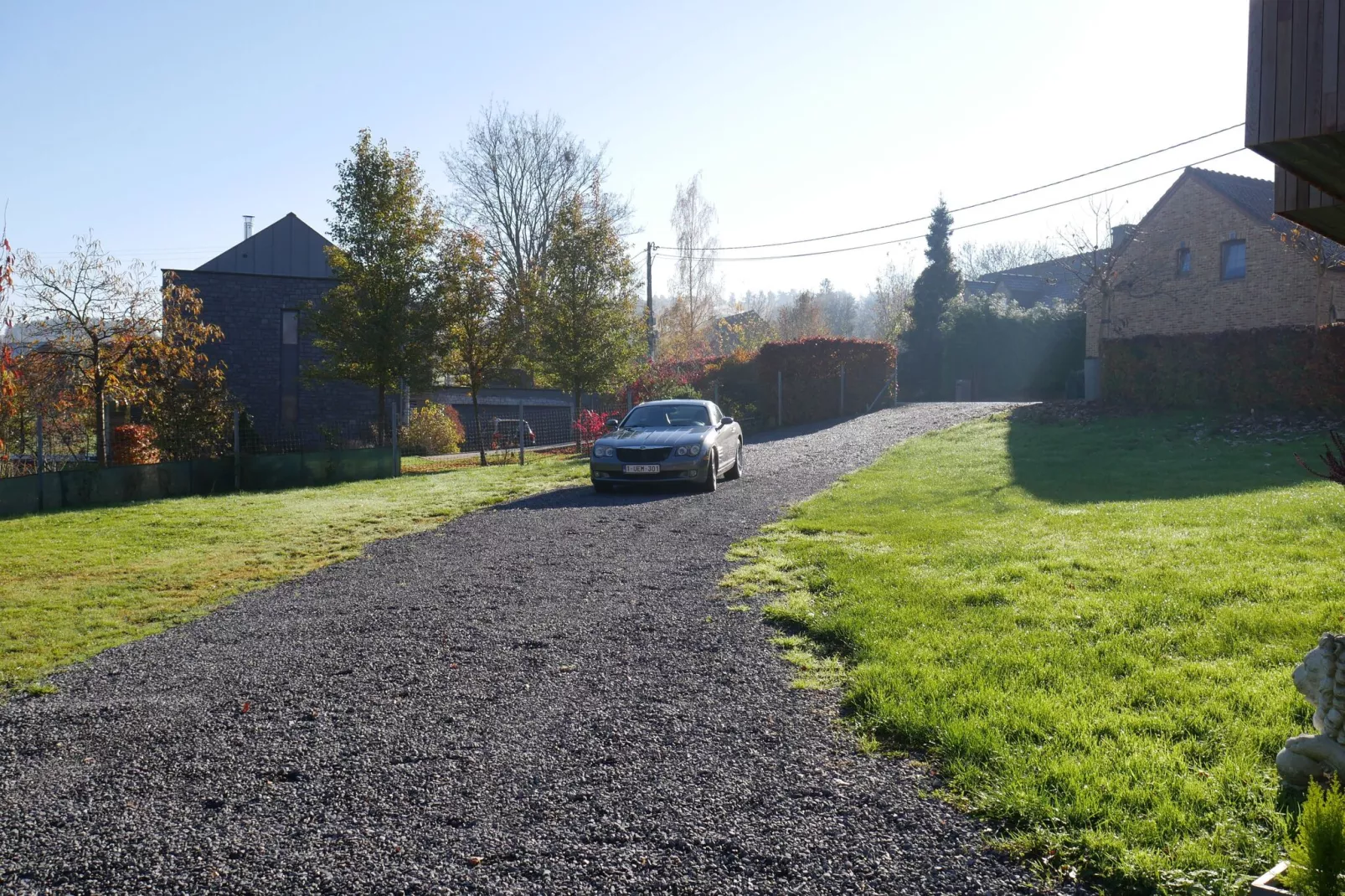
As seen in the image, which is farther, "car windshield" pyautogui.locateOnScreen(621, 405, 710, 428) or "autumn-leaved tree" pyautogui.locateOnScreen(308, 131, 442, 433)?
"autumn-leaved tree" pyautogui.locateOnScreen(308, 131, 442, 433)

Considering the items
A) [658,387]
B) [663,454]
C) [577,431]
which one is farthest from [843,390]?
[663,454]

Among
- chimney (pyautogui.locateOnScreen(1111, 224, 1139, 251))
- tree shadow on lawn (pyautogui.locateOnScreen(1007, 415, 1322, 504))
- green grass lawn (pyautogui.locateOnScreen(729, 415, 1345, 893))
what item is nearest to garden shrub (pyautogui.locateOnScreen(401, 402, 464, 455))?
tree shadow on lawn (pyautogui.locateOnScreen(1007, 415, 1322, 504))

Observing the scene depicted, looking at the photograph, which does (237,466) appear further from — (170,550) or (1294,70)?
(1294,70)

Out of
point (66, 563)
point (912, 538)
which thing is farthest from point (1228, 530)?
point (66, 563)

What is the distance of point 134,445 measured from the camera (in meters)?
17.8

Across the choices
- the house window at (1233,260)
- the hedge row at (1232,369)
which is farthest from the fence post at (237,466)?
the house window at (1233,260)

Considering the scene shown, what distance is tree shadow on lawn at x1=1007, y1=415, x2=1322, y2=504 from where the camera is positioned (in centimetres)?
1111

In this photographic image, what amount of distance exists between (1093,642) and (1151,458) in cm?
1040

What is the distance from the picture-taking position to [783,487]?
45.8 feet

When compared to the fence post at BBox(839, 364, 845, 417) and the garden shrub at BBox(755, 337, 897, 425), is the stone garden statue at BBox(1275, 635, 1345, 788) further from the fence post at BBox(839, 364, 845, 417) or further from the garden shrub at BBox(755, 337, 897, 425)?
the fence post at BBox(839, 364, 845, 417)

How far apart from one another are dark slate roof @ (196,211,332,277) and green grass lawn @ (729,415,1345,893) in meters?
30.3

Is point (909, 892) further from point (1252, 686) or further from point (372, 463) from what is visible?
point (372, 463)

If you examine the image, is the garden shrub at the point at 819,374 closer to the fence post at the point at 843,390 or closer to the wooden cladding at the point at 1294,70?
the fence post at the point at 843,390

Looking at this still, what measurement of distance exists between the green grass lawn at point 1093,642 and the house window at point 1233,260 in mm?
18847
